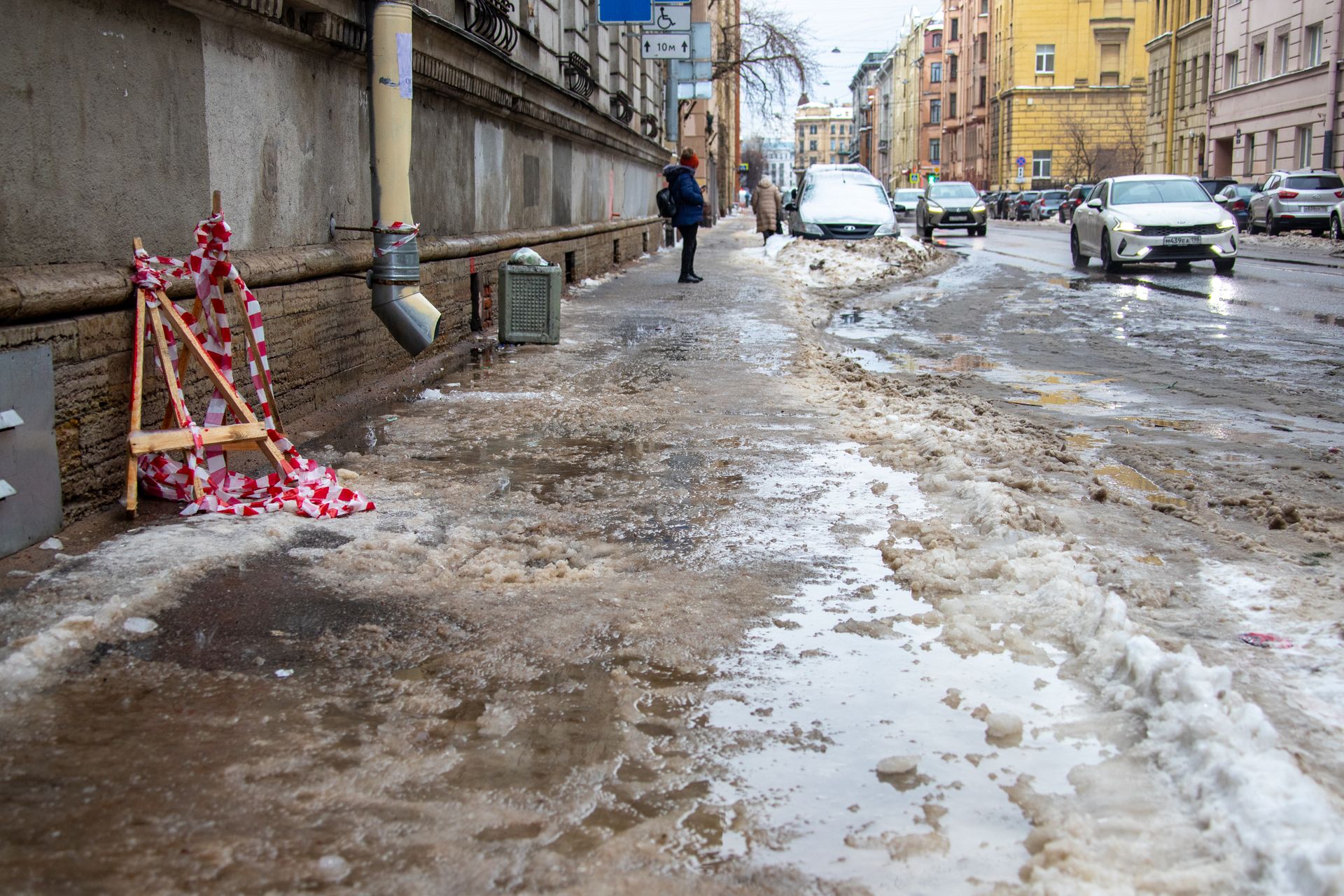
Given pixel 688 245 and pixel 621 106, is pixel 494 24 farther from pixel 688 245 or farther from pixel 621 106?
pixel 621 106

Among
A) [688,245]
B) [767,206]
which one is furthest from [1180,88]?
[688,245]

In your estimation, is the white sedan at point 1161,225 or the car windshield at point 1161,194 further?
the car windshield at point 1161,194

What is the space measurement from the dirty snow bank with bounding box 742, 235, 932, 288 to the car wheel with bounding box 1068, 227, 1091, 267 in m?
2.65

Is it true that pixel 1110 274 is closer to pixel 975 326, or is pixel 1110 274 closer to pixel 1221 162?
pixel 975 326

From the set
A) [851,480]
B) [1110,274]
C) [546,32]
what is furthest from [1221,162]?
[851,480]

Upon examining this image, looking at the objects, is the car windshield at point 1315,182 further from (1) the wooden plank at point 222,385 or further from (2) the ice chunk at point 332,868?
(2) the ice chunk at point 332,868

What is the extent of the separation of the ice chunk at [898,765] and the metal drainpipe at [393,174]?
17.6ft

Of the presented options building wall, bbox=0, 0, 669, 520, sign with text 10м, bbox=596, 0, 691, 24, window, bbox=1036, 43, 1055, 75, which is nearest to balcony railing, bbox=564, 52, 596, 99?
sign with text 10м, bbox=596, 0, 691, 24

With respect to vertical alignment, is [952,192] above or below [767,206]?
above

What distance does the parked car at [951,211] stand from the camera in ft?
119

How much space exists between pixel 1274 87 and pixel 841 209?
27.2 metres

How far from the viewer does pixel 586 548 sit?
→ 4.52 metres

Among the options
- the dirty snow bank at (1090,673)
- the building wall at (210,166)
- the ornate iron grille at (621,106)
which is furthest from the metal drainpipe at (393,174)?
the ornate iron grille at (621,106)

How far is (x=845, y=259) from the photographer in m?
21.5
